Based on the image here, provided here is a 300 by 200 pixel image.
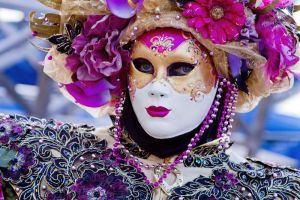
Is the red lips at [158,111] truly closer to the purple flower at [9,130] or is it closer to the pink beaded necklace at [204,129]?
the pink beaded necklace at [204,129]

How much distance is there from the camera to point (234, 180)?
7.73 feet

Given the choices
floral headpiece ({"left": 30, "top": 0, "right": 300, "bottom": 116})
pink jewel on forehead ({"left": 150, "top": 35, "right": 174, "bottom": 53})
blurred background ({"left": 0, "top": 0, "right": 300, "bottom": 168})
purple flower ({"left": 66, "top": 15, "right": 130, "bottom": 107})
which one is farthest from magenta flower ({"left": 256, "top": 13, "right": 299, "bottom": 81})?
blurred background ({"left": 0, "top": 0, "right": 300, "bottom": 168})

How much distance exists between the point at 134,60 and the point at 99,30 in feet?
0.41

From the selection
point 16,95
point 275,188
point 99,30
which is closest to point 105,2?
point 99,30

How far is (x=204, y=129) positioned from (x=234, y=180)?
16 cm

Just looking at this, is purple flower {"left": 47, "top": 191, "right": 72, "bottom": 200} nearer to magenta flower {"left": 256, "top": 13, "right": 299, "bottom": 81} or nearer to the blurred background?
magenta flower {"left": 256, "top": 13, "right": 299, "bottom": 81}

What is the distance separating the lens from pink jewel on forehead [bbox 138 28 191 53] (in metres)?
2.27

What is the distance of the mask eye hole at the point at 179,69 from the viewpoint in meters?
2.29

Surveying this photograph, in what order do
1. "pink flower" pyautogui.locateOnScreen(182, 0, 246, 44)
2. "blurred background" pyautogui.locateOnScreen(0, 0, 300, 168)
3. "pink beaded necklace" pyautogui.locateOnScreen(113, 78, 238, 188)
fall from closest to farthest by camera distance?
"pink flower" pyautogui.locateOnScreen(182, 0, 246, 44), "pink beaded necklace" pyautogui.locateOnScreen(113, 78, 238, 188), "blurred background" pyautogui.locateOnScreen(0, 0, 300, 168)

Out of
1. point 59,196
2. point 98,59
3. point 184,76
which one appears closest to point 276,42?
point 184,76

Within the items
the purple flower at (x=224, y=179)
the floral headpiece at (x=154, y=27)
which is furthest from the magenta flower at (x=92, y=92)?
the purple flower at (x=224, y=179)

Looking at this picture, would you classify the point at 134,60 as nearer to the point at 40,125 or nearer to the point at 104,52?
the point at 104,52

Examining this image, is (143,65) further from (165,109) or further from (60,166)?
(60,166)

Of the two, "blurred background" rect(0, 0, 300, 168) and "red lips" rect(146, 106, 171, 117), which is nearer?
"red lips" rect(146, 106, 171, 117)
